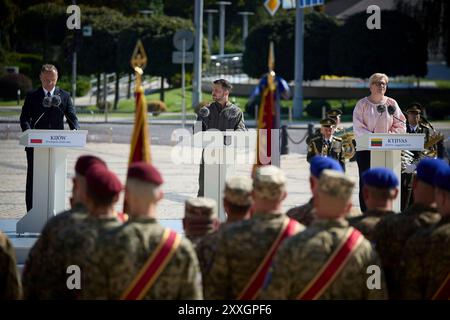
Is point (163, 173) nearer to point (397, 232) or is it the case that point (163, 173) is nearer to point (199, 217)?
point (199, 217)

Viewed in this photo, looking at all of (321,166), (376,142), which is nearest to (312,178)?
(321,166)

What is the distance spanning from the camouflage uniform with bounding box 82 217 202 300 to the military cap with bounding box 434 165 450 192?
6.38 feet

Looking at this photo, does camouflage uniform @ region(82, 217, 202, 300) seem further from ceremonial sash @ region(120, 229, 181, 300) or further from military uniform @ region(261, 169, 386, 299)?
military uniform @ region(261, 169, 386, 299)

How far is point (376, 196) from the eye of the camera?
7234 mm

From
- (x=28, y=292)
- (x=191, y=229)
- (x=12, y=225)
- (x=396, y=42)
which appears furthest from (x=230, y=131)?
(x=396, y=42)

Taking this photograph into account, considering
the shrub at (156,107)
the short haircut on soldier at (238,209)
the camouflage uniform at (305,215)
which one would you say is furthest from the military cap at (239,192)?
the shrub at (156,107)

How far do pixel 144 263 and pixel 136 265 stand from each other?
45mm

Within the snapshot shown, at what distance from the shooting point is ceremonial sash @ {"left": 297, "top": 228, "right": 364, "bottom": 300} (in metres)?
6.17

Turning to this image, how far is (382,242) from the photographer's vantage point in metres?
7.24

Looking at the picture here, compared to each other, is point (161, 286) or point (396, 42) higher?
point (396, 42)

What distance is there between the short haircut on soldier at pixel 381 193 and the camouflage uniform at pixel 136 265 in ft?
5.35

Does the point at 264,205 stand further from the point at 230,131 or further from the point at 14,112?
the point at 14,112

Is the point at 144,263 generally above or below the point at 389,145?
below

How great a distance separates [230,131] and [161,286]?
19.9 ft
